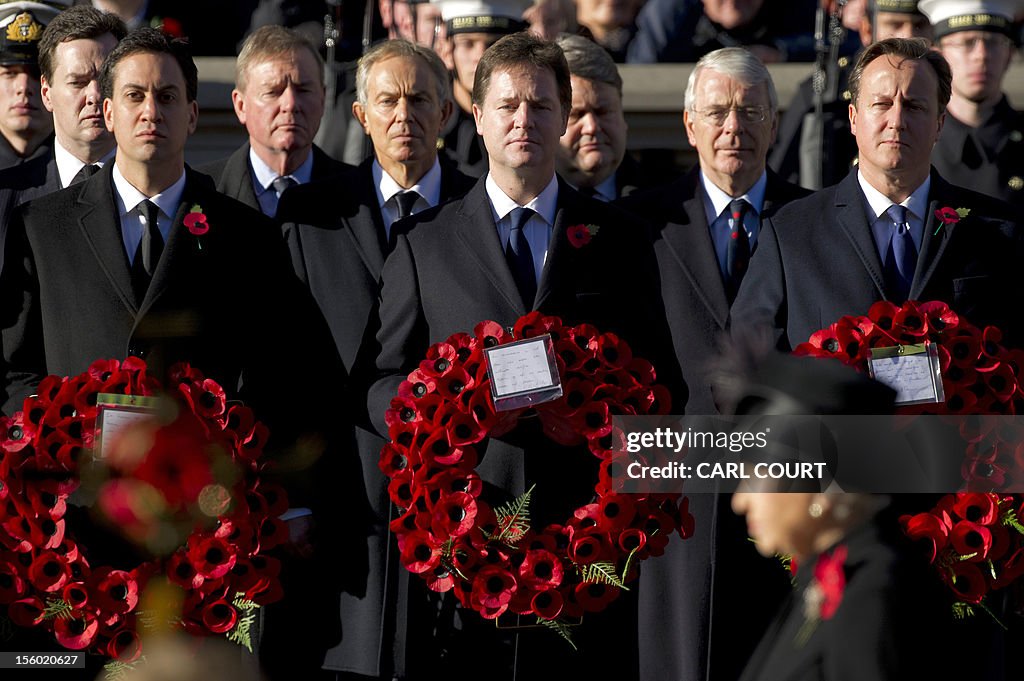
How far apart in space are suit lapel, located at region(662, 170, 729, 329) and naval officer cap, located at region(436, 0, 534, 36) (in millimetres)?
1456

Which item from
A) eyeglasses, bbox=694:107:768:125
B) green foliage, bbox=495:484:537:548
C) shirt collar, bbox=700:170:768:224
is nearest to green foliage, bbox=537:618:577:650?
green foliage, bbox=495:484:537:548

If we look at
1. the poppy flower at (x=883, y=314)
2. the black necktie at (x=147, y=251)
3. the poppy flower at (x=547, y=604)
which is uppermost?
the black necktie at (x=147, y=251)

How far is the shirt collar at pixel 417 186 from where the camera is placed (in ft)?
24.9

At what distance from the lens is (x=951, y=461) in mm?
6129

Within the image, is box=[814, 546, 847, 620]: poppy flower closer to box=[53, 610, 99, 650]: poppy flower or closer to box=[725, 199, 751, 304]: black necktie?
box=[53, 610, 99, 650]: poppy flower

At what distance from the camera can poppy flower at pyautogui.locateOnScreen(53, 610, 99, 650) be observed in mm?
5980

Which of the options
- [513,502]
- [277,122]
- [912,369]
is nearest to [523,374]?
[513,502]

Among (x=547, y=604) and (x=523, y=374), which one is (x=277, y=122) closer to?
(x=523, y=374)

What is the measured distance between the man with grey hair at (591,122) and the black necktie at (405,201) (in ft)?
2.68

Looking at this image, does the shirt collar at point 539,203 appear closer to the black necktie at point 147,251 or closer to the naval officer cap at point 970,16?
the black necktie at point 147,251

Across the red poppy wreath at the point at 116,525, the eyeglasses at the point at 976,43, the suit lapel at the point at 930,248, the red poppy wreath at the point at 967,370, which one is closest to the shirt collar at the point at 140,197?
the red poppy wreath at the point at 116,525

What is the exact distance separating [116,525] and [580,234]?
1.84 metres

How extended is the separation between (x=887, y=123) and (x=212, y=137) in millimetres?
4267

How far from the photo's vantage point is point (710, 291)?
717 centimetres
